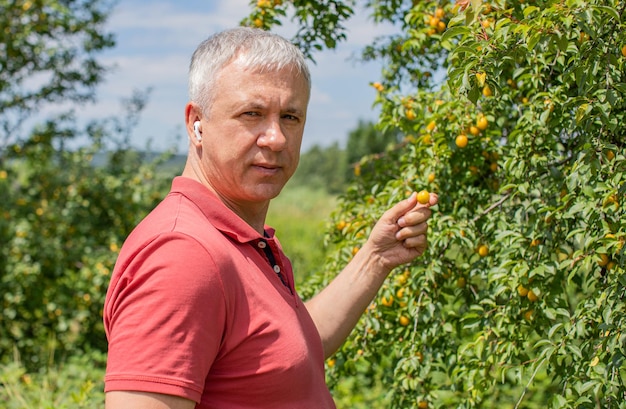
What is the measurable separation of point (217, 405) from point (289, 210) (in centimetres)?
1533

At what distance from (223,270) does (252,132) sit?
317 mm

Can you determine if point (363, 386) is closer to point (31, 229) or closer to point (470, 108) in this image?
point (31, 229)

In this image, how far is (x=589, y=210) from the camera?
63.0 inches

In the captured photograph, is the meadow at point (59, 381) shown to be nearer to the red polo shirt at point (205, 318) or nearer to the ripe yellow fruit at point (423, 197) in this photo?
the ripe yellow fruit at point (423, 197)

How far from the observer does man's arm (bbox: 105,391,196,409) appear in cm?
111

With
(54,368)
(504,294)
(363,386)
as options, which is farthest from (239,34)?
(54,368)

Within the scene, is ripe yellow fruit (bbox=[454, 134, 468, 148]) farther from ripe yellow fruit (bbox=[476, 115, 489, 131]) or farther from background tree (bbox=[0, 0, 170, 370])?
background tree (bbox=[0, 0, 170, 370])

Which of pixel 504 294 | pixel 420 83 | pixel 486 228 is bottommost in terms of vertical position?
pixel 504 294

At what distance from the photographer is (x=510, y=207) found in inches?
82.3

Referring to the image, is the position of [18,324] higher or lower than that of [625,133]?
lower

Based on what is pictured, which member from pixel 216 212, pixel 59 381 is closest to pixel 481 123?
pixel 216 212

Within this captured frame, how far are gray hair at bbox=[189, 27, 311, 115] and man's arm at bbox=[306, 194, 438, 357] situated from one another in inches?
20.4

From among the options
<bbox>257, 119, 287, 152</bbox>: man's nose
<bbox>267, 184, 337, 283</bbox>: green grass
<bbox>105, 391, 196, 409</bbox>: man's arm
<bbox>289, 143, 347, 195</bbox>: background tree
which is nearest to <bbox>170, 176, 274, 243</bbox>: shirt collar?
<bbox>257, 119, 287, 152</bbox>: man's nose

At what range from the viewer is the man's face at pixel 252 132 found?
1.38 m
